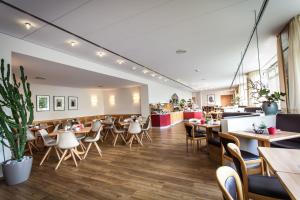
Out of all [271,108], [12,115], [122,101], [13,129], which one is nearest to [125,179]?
[13,129]

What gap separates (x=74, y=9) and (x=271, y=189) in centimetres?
343

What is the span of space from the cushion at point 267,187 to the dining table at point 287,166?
24 centimetres

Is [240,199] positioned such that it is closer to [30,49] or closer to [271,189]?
[271,189]

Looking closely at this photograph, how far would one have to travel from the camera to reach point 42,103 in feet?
24.3

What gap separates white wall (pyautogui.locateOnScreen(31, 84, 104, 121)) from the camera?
7344mm

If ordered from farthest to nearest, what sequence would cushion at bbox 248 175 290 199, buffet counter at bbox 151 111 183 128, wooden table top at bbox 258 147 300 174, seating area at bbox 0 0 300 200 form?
buffet counter at bbox 151 111 183 128, seating area at bbox 0 0 300 200, cushion at bbox 248 175 290 199, wooden table top at bbox 258 147 300 174

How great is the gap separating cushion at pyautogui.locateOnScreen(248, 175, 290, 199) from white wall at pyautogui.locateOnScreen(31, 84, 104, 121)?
8513 mm

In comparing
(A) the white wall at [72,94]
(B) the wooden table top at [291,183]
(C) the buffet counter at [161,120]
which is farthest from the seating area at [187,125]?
(C) the buffet counter at [161,120]

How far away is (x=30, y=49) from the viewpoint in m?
3.50

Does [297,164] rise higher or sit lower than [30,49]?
lower

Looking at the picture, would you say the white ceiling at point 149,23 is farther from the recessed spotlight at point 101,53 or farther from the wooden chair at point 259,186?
the wooden chair at point 259,186

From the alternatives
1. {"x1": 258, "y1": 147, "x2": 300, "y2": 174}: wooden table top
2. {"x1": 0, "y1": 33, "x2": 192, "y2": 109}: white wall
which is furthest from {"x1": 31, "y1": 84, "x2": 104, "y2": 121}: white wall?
{"x1": 258, "y1": 147, "x2": 300, "y2": 174}: wooden table top

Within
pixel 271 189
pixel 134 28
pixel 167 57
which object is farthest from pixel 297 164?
pixel 167 57

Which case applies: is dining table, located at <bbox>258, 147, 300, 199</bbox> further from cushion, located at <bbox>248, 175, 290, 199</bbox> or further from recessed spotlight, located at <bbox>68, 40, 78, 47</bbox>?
recessed spotlight, located at <bbox>68, 40, 78, 47</bbox>
